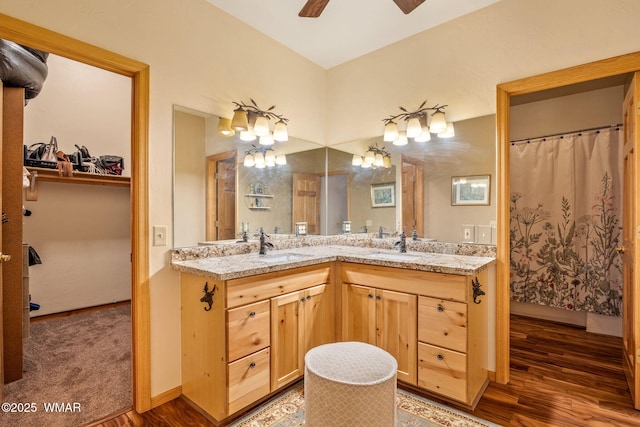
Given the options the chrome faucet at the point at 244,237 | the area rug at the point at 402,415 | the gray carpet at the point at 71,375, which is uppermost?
the chrome faucet at the point at 244,237

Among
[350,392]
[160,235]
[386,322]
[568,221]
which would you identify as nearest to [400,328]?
[386,322]

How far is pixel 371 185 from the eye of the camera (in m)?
3.08

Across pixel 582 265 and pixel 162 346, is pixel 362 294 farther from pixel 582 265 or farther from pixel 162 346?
pixel 582 265

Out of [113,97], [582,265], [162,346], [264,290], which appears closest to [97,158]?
[113,97]

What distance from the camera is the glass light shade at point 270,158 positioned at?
8.84 feet

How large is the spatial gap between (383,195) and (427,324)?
1358 mm

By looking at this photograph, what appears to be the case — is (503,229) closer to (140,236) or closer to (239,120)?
(239,120)

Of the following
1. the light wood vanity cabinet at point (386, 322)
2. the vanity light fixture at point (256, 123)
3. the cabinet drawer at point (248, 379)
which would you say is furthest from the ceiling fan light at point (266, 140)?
the cabinet drawer at point (248, 379)

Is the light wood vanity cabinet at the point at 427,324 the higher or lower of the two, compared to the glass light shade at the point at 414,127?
lower

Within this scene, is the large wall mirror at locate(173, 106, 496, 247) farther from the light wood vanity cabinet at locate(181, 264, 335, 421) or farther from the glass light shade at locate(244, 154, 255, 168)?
the light wood vanity cabinet at locate(181, 264, 335, 421)

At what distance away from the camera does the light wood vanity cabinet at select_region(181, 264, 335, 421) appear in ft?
5.58

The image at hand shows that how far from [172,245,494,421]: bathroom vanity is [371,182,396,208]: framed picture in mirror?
0.88 meters

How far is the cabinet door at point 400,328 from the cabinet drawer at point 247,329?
792 mm

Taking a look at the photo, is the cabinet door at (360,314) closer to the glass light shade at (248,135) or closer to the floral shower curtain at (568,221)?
the glass light shade at (248,135)
